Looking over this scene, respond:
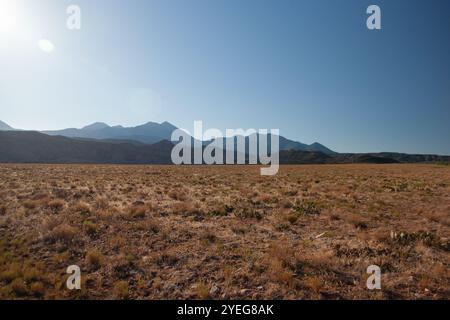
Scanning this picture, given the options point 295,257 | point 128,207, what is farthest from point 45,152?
point 295,257

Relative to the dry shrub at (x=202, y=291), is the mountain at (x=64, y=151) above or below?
above

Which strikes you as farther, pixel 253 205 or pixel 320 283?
pixel 253 205

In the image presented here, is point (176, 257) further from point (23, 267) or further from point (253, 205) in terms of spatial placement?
point (253, 205)

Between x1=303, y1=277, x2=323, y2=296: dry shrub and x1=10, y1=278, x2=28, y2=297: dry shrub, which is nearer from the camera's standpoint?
x1=10, y1=278, x2=28, y2=297: dry shrub

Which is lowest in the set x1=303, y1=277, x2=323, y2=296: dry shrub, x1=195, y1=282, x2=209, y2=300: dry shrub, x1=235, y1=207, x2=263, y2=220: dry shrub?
x1=195, y1=282, x2=209, y2=300: dry shrub

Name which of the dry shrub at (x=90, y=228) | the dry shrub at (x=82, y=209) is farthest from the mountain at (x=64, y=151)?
the dry shrub at (x=90, y=228)

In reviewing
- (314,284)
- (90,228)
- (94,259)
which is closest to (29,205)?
(90,228)

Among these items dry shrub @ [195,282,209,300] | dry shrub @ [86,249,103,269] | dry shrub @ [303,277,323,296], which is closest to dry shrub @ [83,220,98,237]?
dry shrub @ [86,249,103,269]

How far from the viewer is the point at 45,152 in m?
130

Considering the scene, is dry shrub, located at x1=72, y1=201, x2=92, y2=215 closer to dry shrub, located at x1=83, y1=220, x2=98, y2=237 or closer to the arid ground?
the arid ground

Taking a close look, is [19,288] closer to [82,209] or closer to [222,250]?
[222,250]

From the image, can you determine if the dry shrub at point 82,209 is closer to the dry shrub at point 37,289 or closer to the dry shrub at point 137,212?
the dry shrub at point 137,212

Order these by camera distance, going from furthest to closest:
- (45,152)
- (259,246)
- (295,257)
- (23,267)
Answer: (45,152) < (259,246) < (295,257) < (23,267)
